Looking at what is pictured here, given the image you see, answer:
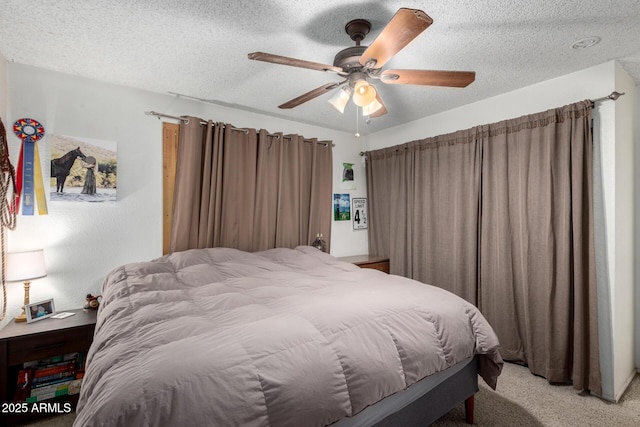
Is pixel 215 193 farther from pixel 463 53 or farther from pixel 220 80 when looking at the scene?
pixel 463 53

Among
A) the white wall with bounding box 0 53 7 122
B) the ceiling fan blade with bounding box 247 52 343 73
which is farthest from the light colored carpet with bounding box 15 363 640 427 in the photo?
the ceiling fan blade with bounding box 247 52 343 73

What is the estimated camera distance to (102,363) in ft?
3.25

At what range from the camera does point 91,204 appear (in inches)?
96.3

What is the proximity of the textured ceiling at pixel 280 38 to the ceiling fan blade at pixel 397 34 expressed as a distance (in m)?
0.32

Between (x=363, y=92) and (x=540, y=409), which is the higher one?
(x=363, y=92)

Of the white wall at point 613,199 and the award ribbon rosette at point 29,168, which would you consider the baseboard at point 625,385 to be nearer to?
the white wall at point 613,199

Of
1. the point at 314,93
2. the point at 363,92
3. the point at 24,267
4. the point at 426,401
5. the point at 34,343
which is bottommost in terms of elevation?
the point at 426,401

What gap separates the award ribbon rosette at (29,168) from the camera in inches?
86.4

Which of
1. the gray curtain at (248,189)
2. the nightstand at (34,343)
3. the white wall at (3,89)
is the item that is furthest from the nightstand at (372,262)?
the white wall at (3,89)

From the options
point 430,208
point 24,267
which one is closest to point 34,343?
point 24,267

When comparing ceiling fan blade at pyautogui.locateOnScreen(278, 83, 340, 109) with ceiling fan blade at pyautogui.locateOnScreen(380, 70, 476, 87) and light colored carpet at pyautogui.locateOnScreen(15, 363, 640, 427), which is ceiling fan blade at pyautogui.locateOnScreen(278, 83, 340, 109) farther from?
light colored carpet at pyautogui.locateOnScreen(15, 363, 640, 427)

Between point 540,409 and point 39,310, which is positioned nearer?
point 540,409

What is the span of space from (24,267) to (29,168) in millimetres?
776

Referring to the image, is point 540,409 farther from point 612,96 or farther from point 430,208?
point 612,96
